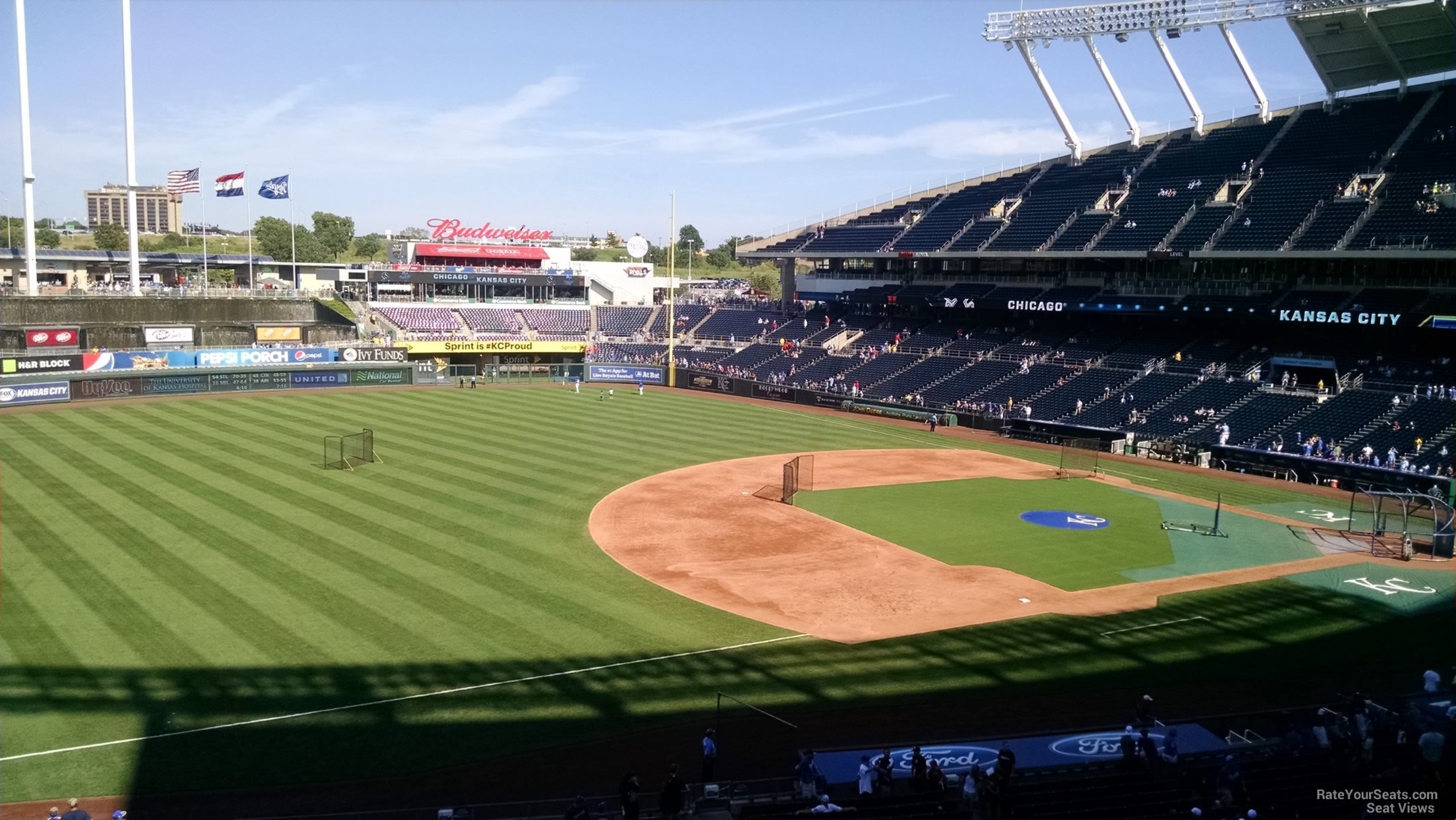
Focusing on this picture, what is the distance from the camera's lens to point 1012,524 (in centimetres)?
3127

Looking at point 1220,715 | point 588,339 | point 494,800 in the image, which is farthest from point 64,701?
point 588,339

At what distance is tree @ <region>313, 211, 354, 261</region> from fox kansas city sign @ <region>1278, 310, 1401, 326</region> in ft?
372

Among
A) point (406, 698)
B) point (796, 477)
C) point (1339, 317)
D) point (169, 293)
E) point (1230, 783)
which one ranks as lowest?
point (406, 698)

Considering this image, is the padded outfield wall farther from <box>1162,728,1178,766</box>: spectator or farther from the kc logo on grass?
<box>1162,728,1178,766</box>: spectator

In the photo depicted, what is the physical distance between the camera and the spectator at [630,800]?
12664 mm

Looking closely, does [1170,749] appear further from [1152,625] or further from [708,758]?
[1152,625]

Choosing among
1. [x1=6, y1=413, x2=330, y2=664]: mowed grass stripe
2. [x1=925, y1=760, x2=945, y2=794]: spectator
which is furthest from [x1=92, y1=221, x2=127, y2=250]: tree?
[x1=925, y1=760, x2=945, y2=794]: spectator

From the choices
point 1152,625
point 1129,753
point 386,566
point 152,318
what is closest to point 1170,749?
point 1129,753

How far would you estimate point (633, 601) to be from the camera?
23.2 meters

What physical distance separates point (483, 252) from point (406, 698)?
77759 mm

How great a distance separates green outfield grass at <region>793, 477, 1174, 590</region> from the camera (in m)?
27.0

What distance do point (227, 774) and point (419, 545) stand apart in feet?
38.7

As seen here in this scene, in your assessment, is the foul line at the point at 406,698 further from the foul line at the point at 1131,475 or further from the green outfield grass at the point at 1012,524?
the foul line at the point at 1131,475

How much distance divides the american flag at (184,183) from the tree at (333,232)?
6565 centimetres
